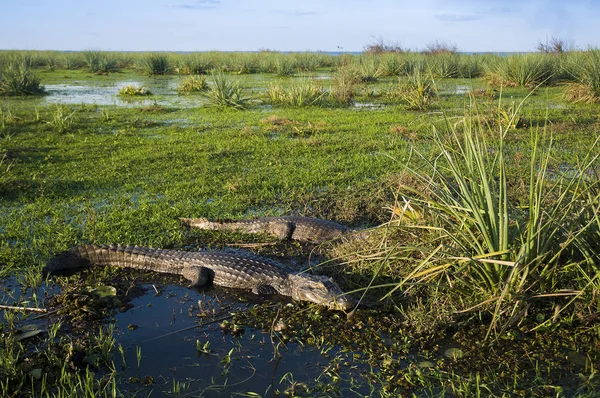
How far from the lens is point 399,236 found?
4.43 metres

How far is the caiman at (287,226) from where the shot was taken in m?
5.27

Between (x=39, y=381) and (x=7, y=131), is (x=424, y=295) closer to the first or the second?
(x=39, y=381)

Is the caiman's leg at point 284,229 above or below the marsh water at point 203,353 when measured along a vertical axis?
above

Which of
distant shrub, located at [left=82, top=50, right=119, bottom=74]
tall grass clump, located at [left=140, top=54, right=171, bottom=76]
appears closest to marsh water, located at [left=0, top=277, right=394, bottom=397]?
tall grass clump, located at [left=140, top=54, right=171, bottom=76]

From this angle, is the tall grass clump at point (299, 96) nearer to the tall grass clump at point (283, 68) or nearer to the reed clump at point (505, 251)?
the tall grass clump at point (283, 68)

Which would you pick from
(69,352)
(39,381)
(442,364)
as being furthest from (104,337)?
(442,364)

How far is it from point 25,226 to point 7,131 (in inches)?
209

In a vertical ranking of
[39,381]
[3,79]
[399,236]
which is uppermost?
[3,79]

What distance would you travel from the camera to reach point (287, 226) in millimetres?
5426

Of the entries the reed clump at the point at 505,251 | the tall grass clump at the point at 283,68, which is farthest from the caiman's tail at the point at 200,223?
the tall grass clump at the point at 283,68

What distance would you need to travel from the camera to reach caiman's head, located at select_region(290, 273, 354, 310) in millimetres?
3893

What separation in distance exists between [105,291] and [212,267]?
34.6 inches

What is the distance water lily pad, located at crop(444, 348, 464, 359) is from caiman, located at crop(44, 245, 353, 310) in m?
0.97

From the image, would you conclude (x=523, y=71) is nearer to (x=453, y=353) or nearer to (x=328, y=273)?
(x=328, y=273)
